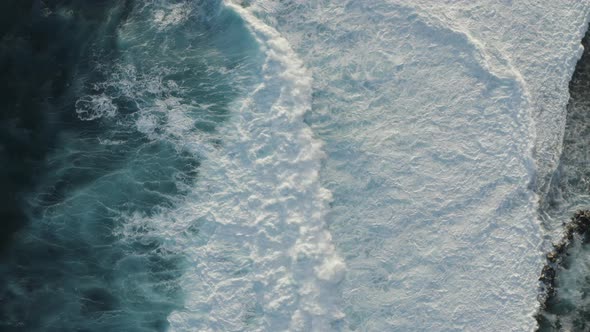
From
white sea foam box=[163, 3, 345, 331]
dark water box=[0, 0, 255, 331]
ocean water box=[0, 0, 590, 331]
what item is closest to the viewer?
white sea foam box=[163, 3, 345, 331]

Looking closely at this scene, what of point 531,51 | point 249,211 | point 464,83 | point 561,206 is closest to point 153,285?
point 249,211

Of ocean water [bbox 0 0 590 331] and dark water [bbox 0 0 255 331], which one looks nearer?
ocean water [bbox 0 0 590 331]

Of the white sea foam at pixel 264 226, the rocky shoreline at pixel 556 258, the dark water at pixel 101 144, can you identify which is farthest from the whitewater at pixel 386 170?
the dark water at pixel 101 144

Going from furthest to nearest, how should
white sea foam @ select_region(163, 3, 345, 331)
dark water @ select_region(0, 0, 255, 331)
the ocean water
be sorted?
dark water @ select_region(0, 0, 255, 331)
the ocean water
white sea foam @ select_region(163, 3, 345, 331)

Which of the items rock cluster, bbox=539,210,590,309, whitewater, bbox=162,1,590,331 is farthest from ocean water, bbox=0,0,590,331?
rock cluster, bbox=539,210,590,309

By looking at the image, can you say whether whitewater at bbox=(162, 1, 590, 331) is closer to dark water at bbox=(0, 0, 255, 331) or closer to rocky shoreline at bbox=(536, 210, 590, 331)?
rocky shoreline at bbox=(536, 210, 590, 331)

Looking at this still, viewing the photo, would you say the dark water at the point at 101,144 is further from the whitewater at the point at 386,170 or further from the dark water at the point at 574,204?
the dark water at the point at 574,204

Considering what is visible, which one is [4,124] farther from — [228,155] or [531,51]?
[531,51]
